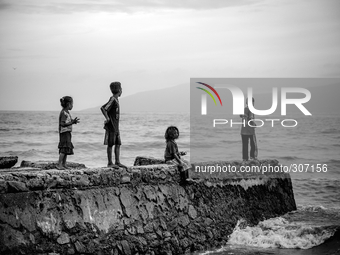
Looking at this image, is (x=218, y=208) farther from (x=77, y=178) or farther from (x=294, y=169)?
(x=294, y=169)

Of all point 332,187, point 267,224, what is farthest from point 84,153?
point 267,224

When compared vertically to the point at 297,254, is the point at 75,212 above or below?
above

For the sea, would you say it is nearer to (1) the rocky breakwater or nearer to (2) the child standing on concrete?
(1) the rocky breakwater

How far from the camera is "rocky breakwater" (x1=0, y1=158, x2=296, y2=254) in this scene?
5094mm

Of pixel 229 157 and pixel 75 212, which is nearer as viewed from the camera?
pixel 75 212

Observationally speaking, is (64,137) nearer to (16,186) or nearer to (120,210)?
(120,210)

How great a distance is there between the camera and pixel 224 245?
269 inches

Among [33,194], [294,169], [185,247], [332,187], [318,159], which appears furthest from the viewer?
[318,159]

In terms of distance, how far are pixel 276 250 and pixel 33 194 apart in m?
3.68

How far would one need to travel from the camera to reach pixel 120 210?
5.87 metres

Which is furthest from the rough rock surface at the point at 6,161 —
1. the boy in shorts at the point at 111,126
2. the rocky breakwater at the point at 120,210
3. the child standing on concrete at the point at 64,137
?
the boy in shorts at the point at 111,126

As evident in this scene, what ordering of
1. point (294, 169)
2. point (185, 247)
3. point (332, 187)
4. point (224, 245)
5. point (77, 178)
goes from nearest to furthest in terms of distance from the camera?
1. point (77, 178)
2. point (185, 247)
3. point (224, 245)
4. point (332, 187)
5. point (294, 169)

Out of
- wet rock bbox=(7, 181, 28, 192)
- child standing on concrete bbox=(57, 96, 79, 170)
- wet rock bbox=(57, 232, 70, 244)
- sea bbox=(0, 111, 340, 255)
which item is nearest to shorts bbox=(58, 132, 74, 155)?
child standing on concrete bbox=(57, 96, 79, 170)

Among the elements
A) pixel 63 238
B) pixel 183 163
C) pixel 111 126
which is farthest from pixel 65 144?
pixel 183 163
